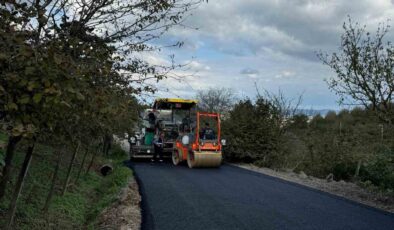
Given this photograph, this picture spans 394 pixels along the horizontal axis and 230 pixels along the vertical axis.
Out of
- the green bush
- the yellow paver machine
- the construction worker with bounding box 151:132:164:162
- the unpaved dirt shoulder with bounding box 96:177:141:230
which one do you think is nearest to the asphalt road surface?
the unpaved dirt shoulder with bounding box 96:177:141:230

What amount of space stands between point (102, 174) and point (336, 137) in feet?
31.7

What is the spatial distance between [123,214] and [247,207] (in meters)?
2.66

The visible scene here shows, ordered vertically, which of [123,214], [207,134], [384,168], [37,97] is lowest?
[123,214]

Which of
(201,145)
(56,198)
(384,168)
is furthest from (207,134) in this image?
(56,198)

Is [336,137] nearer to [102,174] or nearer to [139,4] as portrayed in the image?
[102,174]

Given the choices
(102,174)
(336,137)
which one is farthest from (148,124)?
(336,137)

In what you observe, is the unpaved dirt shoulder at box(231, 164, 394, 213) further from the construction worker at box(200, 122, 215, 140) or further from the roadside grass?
the roadside grass

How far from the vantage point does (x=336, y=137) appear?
19.7m

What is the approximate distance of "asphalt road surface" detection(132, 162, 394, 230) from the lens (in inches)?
343

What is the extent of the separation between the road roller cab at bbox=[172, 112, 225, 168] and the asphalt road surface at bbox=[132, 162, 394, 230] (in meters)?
4.02

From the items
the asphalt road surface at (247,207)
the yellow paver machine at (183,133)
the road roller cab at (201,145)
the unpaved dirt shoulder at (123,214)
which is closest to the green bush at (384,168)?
the asphalt road surface at (247,207)

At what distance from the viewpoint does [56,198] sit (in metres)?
11.2

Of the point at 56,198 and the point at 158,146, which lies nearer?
the point at 56,198

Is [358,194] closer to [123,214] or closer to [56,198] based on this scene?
[123,214]
